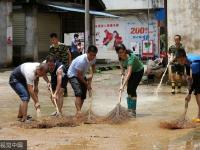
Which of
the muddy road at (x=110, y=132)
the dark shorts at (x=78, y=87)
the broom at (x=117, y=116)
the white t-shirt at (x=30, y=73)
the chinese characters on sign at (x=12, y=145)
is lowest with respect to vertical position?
the muddy road at (x=110, y=132)

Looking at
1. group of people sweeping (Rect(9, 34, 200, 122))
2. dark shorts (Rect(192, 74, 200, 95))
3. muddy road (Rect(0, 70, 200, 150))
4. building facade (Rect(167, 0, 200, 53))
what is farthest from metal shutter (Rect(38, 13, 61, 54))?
dark shorts (Rect(192, 74, 200, 95))

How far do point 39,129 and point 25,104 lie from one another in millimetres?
743

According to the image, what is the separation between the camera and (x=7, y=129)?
29.7 ft

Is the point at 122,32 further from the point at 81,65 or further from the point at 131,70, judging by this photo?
the point at 81,65

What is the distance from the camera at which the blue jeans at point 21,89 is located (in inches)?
381

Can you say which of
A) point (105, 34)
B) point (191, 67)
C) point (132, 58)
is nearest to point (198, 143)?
point (191, 67)

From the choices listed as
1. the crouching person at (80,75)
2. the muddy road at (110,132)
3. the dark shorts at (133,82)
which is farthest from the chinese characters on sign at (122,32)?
the crouching person at (80,75)

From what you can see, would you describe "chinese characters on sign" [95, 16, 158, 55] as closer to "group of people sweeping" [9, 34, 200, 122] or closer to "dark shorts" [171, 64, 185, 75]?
"dark shorts" [171, 64, 185, 75]

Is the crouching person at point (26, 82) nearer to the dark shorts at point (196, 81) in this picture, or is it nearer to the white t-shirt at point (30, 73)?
the white t-shirt at point (30, 73)

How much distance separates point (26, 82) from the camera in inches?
378

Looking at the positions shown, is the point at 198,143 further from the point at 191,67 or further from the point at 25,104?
the point at 25,104

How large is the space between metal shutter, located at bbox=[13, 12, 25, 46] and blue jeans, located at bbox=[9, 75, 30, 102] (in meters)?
15.2

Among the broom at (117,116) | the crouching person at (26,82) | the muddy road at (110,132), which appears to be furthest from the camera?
the broom at (117,116)

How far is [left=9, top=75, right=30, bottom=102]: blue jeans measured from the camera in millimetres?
9680
